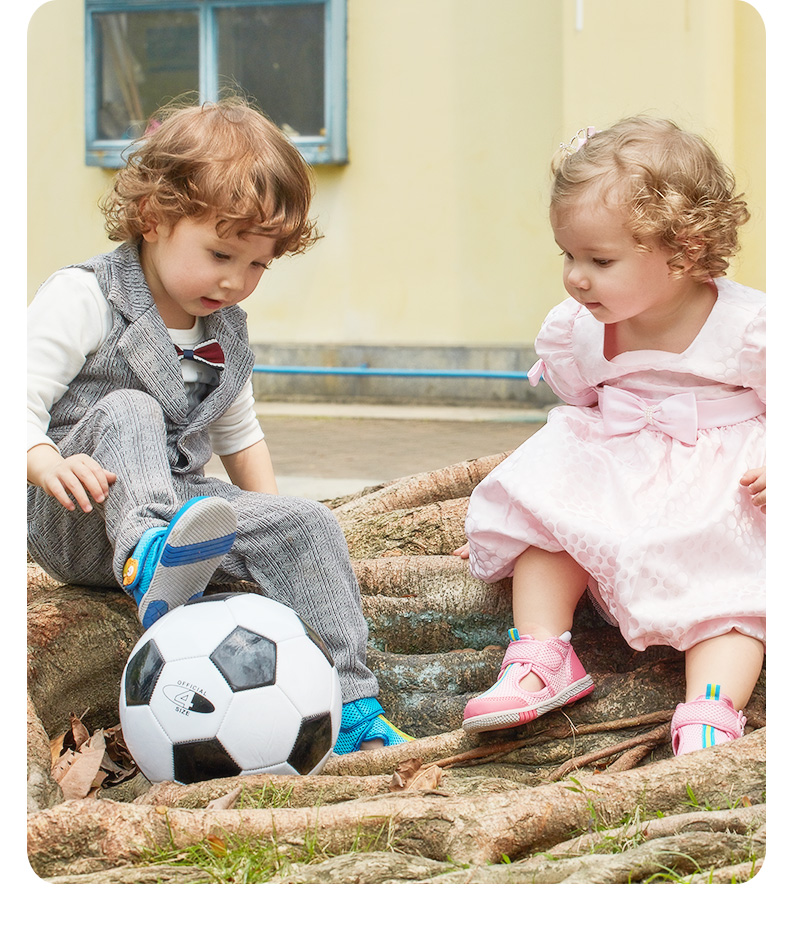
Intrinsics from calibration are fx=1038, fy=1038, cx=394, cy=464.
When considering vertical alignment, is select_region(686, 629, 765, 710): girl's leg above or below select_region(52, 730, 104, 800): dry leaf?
above

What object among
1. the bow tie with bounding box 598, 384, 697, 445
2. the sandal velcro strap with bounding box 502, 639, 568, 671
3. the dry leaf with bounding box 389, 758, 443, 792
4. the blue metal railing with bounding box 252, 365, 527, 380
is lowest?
the dry leaf with bounding box 389, 758, 443, 792

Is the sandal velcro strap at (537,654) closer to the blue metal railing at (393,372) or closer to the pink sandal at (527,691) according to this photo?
the pink sandal at (527,691)

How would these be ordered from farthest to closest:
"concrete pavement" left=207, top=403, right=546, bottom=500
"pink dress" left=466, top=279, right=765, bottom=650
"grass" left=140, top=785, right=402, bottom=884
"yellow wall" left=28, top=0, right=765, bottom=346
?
"yellow wall" left=28, top=0, right=765, bottom=346 → "concrete pavement" left=207, top=403, right=546, bottom=500 → "pink dress" left=466, top=279, right=765, bottom=650 → "grass" left=140, top=785, right=402, bottom=884

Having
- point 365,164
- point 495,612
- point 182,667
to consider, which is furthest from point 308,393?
point 182,667

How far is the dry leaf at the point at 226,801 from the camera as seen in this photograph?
4.93ft

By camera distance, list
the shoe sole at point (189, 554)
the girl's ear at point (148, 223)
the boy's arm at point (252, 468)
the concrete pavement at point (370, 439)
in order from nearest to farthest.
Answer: the shoe sole at point (189, 554) < the girl's ear at point (148, 223) < the boy's arm at point (252, 468) < the concrete pavement at point (370, 439)

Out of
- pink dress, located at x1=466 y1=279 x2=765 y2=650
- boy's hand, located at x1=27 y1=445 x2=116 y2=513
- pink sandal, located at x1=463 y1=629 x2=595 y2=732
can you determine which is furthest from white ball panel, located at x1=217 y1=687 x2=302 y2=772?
pink dress, located at x1=466 y1=279 x2=765 y2=650

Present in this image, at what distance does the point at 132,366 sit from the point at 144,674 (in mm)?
660

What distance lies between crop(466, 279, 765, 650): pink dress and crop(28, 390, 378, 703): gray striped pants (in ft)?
0.99

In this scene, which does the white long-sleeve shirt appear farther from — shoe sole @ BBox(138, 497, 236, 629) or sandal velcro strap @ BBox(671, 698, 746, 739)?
sandal velcro strap @ BBox(671, 698, 746, 739)

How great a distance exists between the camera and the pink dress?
1831mm

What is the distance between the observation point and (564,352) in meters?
2.13

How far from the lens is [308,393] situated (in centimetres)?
716

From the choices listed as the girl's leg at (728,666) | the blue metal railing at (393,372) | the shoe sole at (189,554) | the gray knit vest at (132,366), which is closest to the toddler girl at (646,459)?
the girl's leg at (728,666)
